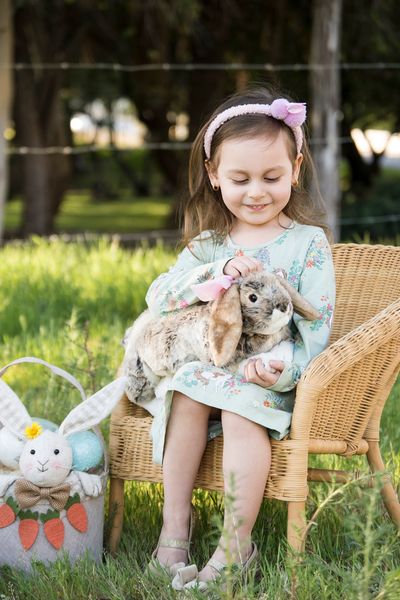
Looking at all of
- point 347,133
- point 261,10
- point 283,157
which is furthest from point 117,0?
point 283,157

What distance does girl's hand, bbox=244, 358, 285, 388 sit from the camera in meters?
2.71

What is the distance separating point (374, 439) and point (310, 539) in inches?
13.3

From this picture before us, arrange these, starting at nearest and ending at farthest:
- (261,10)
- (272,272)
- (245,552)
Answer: (245,552) < (272,272) < (261,10)

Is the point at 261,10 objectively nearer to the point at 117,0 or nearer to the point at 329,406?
the point at 117,0

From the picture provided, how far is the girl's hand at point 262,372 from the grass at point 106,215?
9976 mm

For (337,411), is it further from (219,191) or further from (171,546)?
(219,191)

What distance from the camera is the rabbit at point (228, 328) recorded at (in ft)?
8.87

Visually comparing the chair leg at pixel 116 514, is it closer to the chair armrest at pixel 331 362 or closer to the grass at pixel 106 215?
the chair armrest at pixel 331 362

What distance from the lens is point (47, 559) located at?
9.35ft

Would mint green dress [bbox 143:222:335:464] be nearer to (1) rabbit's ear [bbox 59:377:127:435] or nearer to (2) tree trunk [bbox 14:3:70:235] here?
(1) rabbit's ear [bbox 59:377:127:435]

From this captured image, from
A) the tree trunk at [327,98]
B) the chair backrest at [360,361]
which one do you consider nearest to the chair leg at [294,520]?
the chair backrest at [360,361]

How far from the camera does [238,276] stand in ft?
9.05

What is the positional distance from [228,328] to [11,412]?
67 cm

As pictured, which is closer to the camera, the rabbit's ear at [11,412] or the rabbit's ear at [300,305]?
the rabbit's ear at [300,305]
